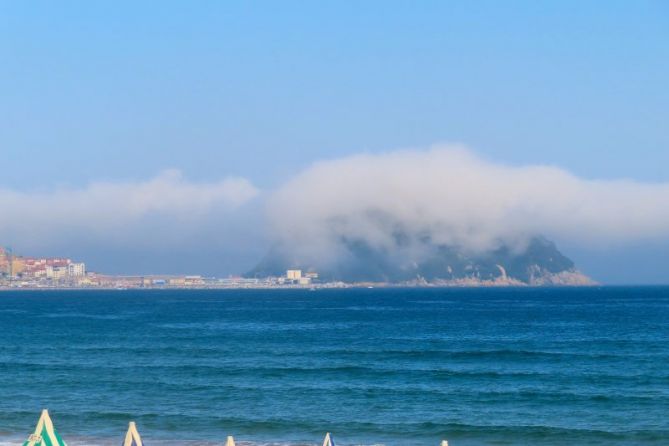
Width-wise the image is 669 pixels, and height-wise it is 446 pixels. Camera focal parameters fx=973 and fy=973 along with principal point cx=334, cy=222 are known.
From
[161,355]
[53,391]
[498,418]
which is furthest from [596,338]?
[53,391]

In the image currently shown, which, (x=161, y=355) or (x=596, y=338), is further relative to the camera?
(x=596, y=338)

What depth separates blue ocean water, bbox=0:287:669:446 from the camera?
39.9m

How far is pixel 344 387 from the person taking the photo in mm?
51750

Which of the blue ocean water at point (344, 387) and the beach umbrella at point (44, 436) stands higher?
the beach umbrella at point (44, 436)

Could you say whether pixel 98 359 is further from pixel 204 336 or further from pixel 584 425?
pixel 584 425

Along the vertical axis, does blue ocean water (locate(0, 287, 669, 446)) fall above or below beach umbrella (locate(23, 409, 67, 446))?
below

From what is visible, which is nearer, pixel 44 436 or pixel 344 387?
pixel 44 436

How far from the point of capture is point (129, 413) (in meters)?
43.2

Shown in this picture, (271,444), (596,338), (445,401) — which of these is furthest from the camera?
(596,338)

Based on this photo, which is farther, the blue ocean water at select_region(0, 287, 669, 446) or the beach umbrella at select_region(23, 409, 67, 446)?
the blue ocean water at select_region(0, 287, 669, 446)

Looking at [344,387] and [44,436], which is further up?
[44,436]

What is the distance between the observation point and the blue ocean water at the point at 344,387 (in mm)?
39906

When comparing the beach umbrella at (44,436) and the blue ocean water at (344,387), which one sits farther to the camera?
the blue ocean water at (344,387)

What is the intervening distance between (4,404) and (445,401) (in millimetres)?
20993
